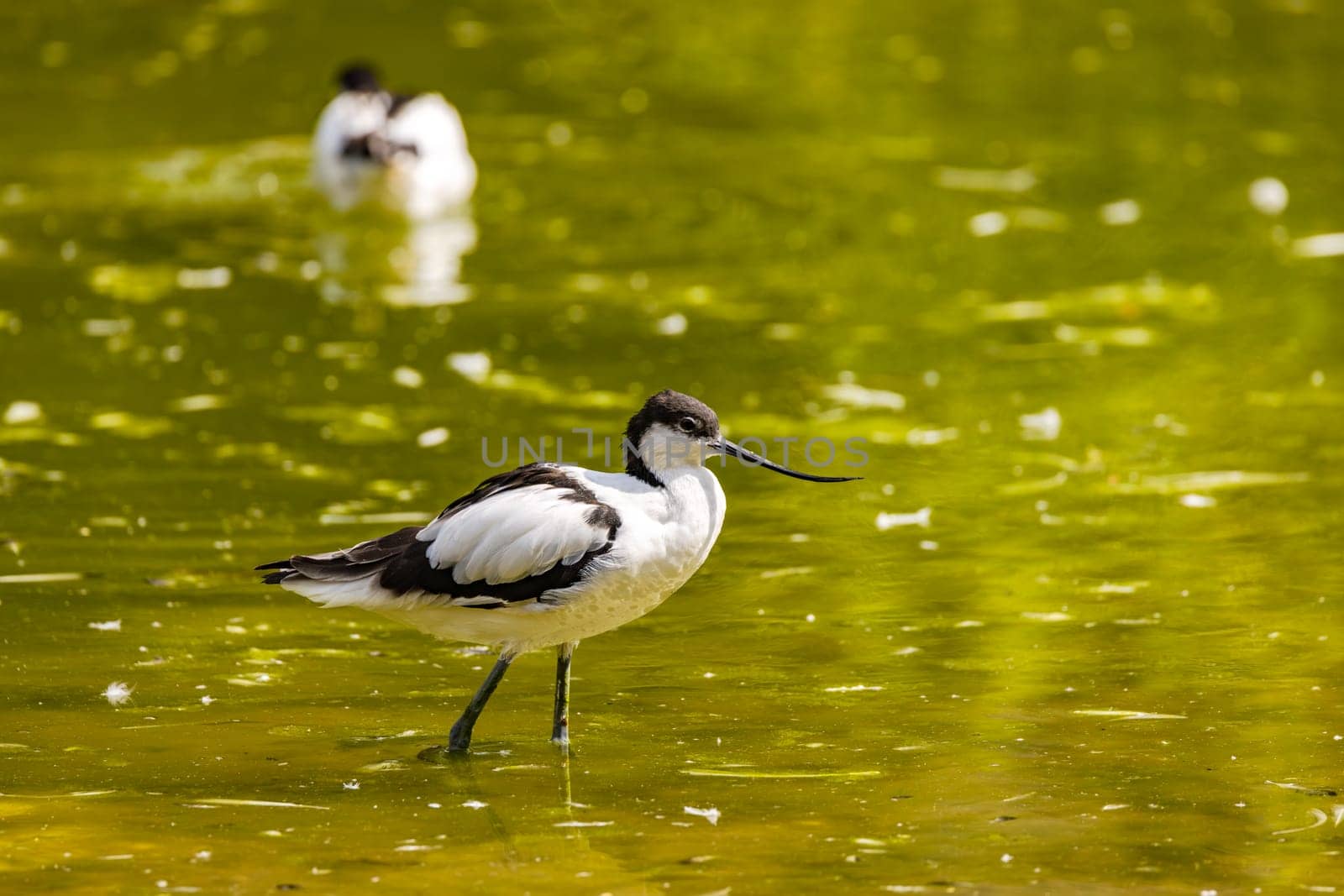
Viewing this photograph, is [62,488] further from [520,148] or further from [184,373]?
[520,148]

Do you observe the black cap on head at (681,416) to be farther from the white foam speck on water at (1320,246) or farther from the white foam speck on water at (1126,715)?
the white foam speck on water at (1320,246)

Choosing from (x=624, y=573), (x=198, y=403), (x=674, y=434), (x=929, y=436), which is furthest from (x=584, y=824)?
(x=198, y=403)

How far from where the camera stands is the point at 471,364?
11375mm

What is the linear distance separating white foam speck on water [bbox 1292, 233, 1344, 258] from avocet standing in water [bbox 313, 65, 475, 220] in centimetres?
619

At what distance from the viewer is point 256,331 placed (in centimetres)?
1202

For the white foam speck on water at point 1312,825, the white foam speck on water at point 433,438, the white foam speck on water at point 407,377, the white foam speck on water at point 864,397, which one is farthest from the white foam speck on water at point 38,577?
the white foam speck on water at point 1312,825

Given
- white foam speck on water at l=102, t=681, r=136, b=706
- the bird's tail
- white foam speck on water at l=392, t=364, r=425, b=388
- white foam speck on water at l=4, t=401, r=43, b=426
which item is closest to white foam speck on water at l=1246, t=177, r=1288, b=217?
white foam speck on water at l=392, t=364, r=425, b=388

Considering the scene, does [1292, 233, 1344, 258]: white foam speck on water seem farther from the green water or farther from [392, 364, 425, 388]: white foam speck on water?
[392, 364, 425, 388]: white foam speck on water

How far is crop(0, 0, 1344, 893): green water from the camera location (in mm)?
5906

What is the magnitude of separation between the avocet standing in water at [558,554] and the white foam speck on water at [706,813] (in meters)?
0.71

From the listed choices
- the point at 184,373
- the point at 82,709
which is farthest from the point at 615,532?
the point at 184,373

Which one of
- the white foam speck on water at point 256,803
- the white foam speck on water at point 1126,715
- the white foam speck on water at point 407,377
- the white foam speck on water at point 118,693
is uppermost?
the white foam speck on water at point 407,377

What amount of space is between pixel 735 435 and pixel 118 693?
399 centimetres

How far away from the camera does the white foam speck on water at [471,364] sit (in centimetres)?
1118
